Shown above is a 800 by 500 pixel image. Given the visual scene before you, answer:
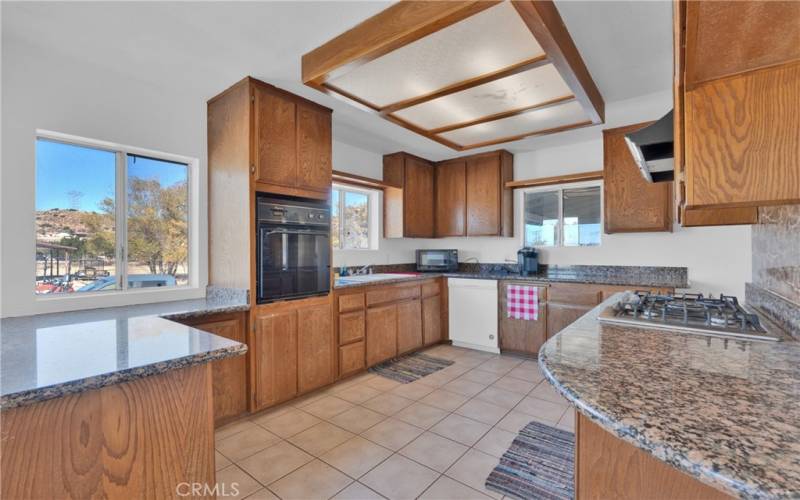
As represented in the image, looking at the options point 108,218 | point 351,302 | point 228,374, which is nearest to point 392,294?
point 351,302

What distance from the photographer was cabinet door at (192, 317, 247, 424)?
7.84ft

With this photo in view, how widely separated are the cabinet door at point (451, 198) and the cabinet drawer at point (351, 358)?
80.5 inches

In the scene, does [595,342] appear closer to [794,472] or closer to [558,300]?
[794,472]

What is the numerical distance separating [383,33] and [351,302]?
2.23 metres

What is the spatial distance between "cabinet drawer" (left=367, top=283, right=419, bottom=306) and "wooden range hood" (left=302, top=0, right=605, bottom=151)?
1629mm

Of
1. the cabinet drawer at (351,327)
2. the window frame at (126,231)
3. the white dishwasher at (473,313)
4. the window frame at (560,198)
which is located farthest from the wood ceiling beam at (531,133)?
the window frame at (126,231)

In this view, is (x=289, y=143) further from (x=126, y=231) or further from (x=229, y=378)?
(x=229, y=378)

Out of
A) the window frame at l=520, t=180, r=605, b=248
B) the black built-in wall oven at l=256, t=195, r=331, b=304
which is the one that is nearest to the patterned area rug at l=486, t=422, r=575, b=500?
the black built-in wall oven at l=256, t=195, r=331, b=304

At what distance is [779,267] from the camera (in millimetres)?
1501

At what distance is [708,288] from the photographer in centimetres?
337

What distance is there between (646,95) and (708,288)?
6.40ft

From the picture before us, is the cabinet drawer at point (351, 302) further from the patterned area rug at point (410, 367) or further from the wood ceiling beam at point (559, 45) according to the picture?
the wood ceiling beam at point (559, 45)

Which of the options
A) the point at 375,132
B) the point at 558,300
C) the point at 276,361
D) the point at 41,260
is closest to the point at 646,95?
the point at 558,300

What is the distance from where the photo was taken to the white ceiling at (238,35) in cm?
179
